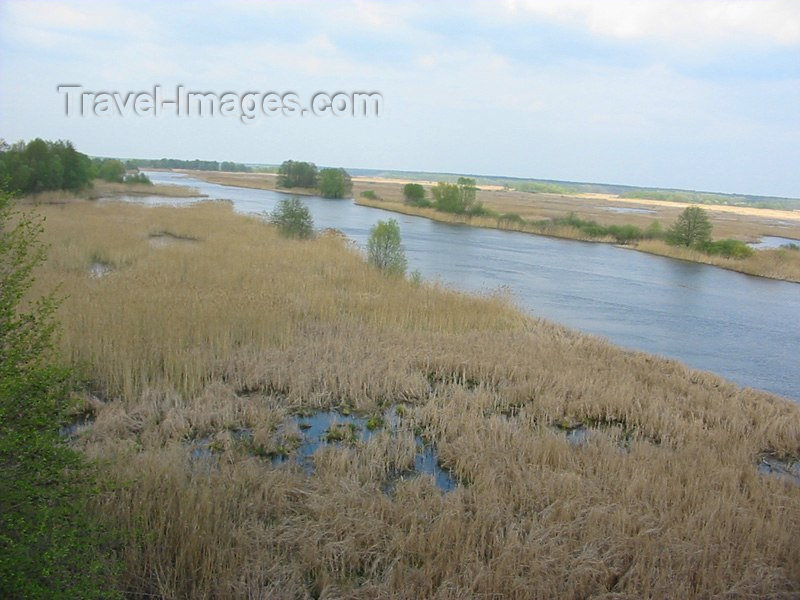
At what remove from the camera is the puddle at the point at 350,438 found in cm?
687

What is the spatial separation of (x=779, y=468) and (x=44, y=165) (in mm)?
40871

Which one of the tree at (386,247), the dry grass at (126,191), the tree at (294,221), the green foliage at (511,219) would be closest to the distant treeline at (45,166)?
the dry grass at (126,191)

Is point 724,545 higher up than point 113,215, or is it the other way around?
point 113,215

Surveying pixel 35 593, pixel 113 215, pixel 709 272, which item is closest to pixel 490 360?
pixel 35 593

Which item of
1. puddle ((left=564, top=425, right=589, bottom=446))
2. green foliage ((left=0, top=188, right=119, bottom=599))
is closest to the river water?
puddle ((left=564, top=425, right=589, bottom=446))

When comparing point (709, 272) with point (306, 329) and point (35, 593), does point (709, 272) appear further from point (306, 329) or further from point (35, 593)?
point (35, 593)

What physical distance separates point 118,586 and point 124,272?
13307 mm

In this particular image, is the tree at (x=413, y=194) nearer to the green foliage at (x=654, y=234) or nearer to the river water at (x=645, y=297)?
the river water at (x=645, y=297)

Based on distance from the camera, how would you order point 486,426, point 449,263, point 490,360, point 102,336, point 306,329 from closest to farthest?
point 486,426
point 102,336
point 490,360
point 306,329
point 449,263

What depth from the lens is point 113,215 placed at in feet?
102

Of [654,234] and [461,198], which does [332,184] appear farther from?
[654,234]

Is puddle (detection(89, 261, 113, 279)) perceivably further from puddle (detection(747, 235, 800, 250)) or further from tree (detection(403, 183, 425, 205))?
puddle (detection(747, 235, 800, 250))

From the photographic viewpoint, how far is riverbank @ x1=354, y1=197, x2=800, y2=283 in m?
28.9

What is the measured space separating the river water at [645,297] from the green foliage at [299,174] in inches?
1718
